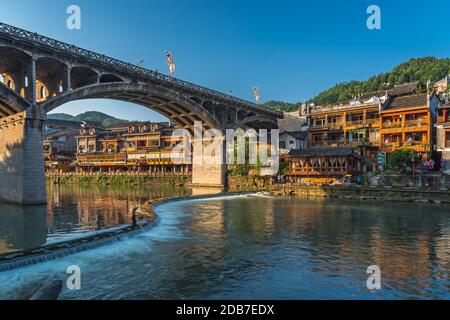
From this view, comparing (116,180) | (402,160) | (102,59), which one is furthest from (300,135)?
(116,180)

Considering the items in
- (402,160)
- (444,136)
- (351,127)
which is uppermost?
(351,127)

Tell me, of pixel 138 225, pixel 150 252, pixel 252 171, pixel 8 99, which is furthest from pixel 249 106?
pixel 150 252

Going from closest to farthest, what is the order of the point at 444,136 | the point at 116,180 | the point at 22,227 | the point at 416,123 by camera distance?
the point at 22,227
the point at 444,136
the point at 416,123
the point at 116,180

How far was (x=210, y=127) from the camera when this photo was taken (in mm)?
64750

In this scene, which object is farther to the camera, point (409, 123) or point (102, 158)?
point (102, 158)

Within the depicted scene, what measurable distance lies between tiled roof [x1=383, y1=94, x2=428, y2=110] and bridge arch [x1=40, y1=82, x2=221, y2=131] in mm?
29292

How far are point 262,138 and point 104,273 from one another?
204 feet

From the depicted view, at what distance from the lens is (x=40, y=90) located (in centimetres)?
4497

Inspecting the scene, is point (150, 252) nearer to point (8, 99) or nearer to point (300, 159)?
point (8, 99)

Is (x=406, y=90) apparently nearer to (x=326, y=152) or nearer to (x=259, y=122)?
(x=326, y=152)

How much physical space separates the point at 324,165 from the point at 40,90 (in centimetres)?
4048

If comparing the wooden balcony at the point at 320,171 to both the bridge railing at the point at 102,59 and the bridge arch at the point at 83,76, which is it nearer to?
the bridge railing at the point at 102,59
